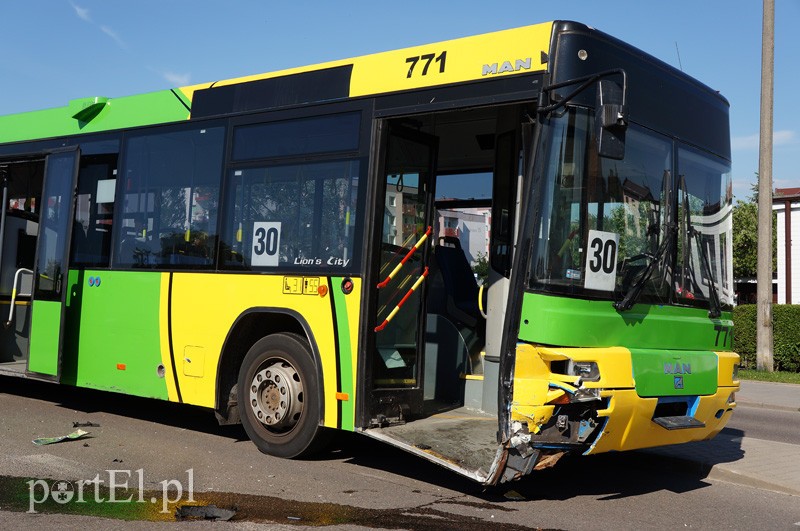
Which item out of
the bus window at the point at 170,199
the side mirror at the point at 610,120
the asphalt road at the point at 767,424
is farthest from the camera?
the asphalt road at the point at 767,424

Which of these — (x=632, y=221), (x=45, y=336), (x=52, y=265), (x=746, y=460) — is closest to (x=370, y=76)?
(x=632, y=221)

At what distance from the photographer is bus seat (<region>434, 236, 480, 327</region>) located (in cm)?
958

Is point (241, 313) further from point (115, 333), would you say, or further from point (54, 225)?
point (54, 225)

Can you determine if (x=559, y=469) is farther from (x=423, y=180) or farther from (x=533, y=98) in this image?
(x=533, y=98)

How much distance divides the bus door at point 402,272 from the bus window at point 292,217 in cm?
36

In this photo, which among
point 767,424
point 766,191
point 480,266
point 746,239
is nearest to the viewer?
point 480,266

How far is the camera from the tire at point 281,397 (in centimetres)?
784

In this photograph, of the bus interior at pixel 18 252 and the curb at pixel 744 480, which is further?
the bus interior at pixel 18 252

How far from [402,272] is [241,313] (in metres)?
1.55

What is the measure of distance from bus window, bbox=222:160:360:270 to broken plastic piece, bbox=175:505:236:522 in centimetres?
235

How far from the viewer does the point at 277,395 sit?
808cm

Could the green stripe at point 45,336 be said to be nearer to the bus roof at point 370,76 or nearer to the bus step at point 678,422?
the bus roof at point 370,76

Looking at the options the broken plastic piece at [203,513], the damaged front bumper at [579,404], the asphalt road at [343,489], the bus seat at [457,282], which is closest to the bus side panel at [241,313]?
the asphalt road at [343,489]

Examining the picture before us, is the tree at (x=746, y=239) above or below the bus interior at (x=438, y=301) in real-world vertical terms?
above
